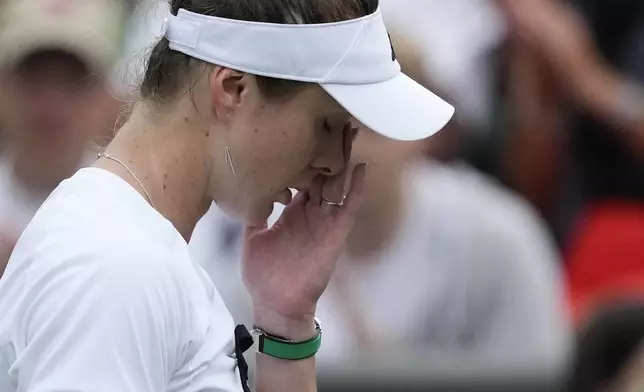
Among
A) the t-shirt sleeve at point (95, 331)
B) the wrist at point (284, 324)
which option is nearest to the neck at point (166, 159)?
the t-shirt sleeve at point (95, 331)

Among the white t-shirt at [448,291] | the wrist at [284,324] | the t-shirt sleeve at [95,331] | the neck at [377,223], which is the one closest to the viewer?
the t-shirt sleeve at [95,331]

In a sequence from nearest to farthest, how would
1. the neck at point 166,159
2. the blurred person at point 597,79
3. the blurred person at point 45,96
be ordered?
1. the neck at point 166,159
2. the blurred person at point 45,96
3. the blurred person at point 597,79

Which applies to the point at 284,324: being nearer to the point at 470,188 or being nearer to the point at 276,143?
the point at 276,143

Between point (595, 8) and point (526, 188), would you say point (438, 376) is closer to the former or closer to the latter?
point (526, 188)

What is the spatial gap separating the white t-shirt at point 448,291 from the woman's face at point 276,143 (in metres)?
1.31

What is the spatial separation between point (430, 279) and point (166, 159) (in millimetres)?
1624

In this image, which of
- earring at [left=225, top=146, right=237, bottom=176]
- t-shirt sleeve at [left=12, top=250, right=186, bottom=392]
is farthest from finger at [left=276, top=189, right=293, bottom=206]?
t-shirt sleeve at [left=12, top=250, right=186, bottom=392]

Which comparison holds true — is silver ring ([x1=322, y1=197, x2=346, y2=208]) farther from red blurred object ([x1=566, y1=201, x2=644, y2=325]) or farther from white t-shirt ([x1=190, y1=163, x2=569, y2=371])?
red blurred object ([x1=566, y1=201, x2=644, y2=325])

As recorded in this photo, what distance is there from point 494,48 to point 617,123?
47cm

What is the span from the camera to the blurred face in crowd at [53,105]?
132 inches

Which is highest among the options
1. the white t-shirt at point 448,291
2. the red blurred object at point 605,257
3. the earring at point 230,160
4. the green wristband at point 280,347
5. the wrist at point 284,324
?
the earring at point 230,160

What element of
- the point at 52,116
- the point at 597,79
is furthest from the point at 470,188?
the point at 52,116

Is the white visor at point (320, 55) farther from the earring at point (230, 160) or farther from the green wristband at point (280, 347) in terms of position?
the green wristband at point (280, 347)

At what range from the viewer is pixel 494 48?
149 inches
